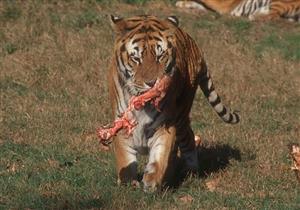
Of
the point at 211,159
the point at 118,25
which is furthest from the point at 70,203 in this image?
the point at 211,159

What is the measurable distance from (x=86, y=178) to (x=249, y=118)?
11.4 ft

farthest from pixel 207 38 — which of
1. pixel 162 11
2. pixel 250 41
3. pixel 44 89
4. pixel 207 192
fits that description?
pixel 207 192

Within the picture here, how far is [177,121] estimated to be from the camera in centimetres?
745

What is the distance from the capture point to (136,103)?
21.9ft

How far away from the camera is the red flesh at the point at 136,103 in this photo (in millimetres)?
6613

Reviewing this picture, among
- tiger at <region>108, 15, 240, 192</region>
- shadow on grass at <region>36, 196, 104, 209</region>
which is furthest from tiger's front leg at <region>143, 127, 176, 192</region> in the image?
shadow on grass at <region>36, 196, 104, 209</region>

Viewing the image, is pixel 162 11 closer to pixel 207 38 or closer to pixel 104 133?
pixel 207 38

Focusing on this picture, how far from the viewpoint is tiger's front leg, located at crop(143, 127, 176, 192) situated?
22.8ft

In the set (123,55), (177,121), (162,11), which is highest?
(123,55)

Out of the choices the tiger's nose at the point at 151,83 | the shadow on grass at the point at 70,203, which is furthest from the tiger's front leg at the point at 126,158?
the tiger's nose at the point at 151,83

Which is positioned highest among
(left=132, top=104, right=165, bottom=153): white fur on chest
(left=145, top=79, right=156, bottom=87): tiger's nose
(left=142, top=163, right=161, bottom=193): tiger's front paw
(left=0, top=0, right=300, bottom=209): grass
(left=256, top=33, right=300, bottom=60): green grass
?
(left=145, top=79, right=156, bottom=87): tiger's nose

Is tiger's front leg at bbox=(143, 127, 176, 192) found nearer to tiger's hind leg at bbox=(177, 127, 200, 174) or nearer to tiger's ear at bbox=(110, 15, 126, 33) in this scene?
tiger's ear at bbox=(110, 15, 126, 33)

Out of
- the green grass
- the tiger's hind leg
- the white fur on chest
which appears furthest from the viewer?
the green grass

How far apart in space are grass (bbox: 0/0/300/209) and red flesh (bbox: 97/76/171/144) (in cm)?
48
